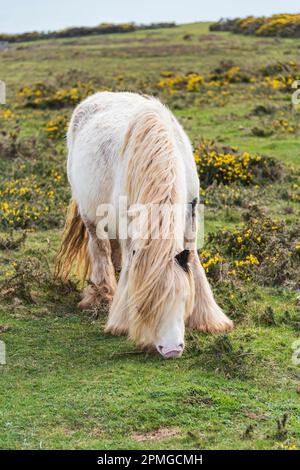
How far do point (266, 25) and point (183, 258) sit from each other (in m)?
32.3

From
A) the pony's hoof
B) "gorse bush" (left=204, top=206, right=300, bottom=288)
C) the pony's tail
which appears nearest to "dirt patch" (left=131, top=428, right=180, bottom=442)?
the pony's hoof

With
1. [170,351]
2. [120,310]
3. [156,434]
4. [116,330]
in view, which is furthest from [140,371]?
[156,434]

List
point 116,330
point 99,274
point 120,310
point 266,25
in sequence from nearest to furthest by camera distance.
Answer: point 120,310
point 116,330
point 99,274
point 266,25

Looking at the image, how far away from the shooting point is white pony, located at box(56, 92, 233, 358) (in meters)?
4.80

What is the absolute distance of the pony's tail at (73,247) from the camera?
745 centimetres

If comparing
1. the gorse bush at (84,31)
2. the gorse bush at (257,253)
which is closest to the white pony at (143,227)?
the gorse bush at (257,253)

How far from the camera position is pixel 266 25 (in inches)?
1374

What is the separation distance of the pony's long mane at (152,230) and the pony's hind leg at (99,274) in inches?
65.4

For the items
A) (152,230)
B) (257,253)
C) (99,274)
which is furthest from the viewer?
(257,253)

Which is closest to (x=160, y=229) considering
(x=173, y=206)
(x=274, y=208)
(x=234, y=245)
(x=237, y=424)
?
(x=173, y=206)

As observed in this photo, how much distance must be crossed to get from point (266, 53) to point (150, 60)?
487cm

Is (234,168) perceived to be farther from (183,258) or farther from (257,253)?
(183,258)

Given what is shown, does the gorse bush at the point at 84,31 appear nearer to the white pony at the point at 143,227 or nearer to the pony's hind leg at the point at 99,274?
the white pony at the point at 143,227

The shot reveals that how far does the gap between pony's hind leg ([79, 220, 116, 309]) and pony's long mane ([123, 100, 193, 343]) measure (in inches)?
65.4
